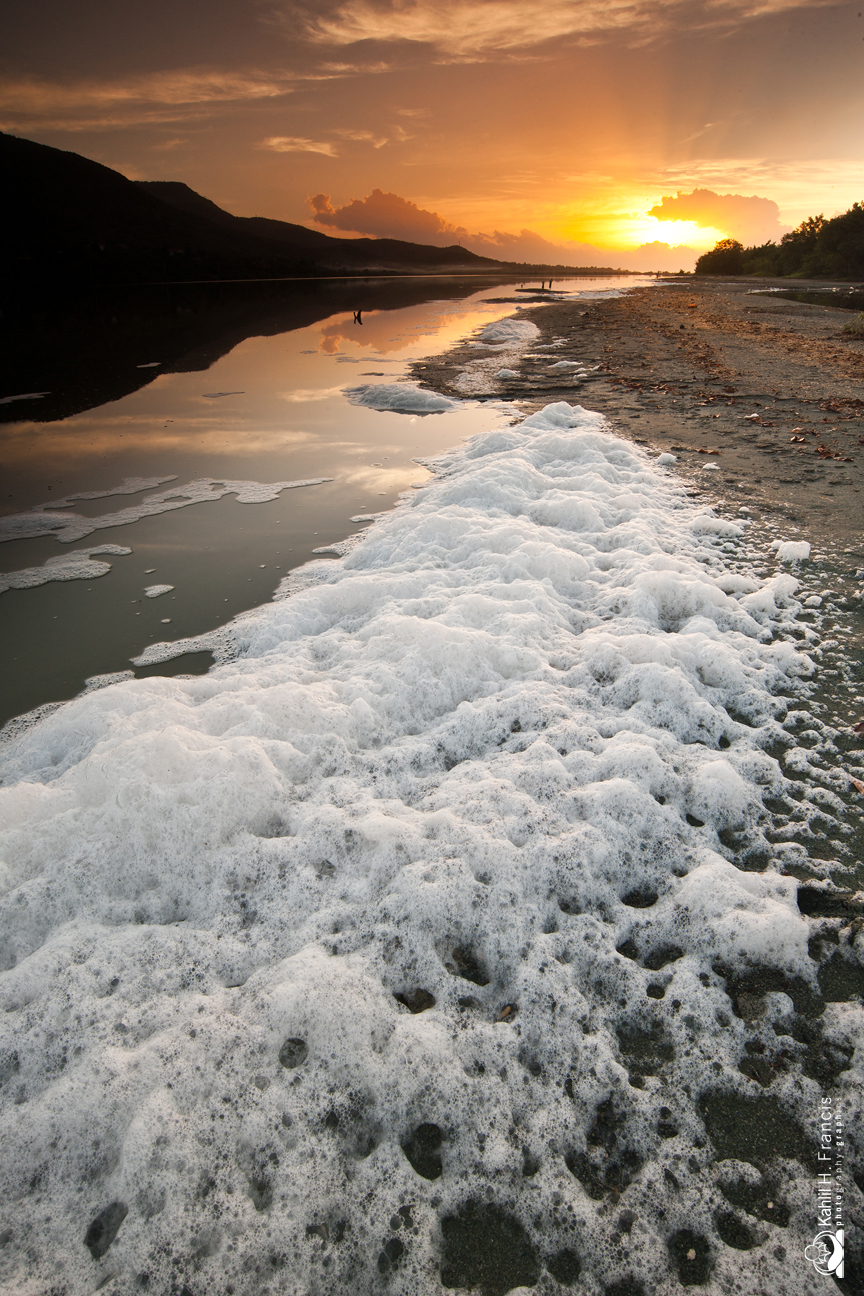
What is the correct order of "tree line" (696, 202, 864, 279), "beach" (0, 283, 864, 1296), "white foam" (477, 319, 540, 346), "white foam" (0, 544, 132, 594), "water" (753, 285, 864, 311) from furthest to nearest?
"tree line" (696, 202, 864, 279) < "water" (753, 285, 864, 311) < "white foam" (477, 319, 540, 346) < "white foam" (0, 544, 132, 594) < "beach" (0, 283, 864, 1296)

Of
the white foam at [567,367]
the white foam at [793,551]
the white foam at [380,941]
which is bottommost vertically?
the white foam at [380,941]

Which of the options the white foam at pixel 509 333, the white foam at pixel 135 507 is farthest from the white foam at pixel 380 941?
the white foam at pixel 509 333

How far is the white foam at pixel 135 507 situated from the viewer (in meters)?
7.51

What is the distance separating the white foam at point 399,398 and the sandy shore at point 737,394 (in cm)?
88

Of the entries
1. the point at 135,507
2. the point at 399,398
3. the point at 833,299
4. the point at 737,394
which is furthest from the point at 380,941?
the point at 833,299

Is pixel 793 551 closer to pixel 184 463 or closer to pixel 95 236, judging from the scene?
pixel 184 463

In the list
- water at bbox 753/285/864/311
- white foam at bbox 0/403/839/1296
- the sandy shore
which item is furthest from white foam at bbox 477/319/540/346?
white foam at bbox 0/403/839/1296

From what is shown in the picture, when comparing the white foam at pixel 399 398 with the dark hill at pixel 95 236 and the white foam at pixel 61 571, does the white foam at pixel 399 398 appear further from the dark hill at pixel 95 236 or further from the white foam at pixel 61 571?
the dark hill at pixel 95 236

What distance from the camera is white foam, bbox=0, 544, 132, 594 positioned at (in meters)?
6.21

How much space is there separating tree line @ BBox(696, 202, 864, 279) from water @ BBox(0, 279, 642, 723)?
163 ft

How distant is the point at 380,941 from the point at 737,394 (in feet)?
42.1

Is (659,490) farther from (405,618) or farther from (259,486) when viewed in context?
(259,486)

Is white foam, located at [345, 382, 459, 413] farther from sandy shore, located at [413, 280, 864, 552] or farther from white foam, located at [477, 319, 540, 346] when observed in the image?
white foam, located at [477, 319, 540, 346]

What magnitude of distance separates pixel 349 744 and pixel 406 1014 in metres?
1.65
